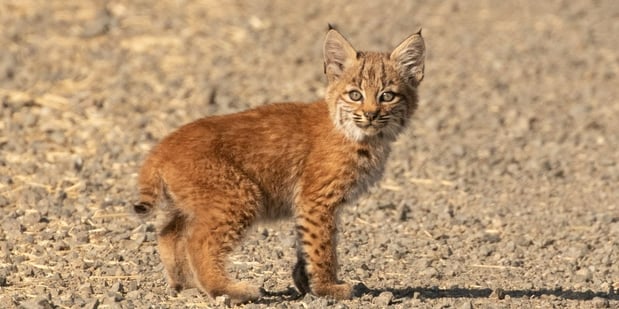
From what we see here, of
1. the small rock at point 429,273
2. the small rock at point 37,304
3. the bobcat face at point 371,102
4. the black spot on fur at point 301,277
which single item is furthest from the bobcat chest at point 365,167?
the small rock at point 37,304

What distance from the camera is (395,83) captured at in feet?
26.9

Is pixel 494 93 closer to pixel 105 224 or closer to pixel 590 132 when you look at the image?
pixel 590 132

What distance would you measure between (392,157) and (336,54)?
12.1 feet

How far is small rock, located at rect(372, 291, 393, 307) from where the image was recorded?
786cm

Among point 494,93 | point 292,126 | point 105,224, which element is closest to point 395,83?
point 292,126

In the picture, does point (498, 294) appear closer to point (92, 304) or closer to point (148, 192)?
point (148, 192)

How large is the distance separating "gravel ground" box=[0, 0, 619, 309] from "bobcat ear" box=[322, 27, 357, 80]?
1449 mm

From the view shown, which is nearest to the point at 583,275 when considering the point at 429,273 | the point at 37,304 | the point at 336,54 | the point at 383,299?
Answer: the point at 429,273

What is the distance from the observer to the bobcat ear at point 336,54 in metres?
8.32

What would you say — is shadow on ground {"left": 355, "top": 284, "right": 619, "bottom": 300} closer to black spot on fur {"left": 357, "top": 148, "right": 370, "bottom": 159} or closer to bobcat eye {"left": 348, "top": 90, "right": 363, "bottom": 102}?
black spot on fur {"left": 357, "top": 148, "right": 370, "bottom": 159}

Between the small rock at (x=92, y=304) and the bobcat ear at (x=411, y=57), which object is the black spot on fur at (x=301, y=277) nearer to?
the small rock at (x=92, y=304)

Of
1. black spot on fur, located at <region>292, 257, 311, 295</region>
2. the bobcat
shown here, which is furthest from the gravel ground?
the bobcat

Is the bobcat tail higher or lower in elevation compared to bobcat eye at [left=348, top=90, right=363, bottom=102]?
lower

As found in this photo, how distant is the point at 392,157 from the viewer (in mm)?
11969
